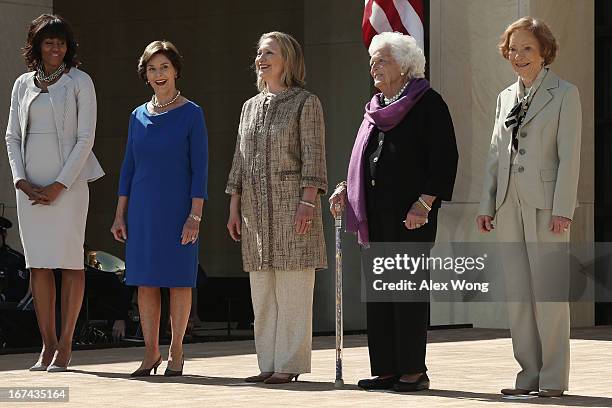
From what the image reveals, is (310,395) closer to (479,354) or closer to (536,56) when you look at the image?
(536,56)

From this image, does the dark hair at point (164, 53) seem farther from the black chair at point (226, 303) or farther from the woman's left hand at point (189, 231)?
the black chair at point (226, 303)

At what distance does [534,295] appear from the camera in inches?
315

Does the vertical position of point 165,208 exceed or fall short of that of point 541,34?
it falls short

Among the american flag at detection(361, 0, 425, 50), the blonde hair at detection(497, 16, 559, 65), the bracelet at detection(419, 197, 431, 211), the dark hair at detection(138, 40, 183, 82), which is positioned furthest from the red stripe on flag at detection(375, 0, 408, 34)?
the bracelet at detection(419, 197, 431, 211)

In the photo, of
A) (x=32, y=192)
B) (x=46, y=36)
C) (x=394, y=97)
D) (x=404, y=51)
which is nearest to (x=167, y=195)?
(x=32, y=192)

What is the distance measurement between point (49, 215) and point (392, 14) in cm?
358

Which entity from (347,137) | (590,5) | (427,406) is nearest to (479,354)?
(427,406)

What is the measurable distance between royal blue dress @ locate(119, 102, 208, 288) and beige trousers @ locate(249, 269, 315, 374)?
55 centimetres

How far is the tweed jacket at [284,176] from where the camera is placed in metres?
8.60

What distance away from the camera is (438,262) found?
50.4 feet

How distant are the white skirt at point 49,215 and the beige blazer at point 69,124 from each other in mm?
53

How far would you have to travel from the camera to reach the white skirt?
935 cm

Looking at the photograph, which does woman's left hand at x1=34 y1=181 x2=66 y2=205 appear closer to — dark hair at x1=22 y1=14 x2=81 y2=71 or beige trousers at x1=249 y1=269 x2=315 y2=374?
dark hair at x1=22 y1=14 x2=81 y2=71

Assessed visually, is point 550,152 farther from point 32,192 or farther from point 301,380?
point 32,192
